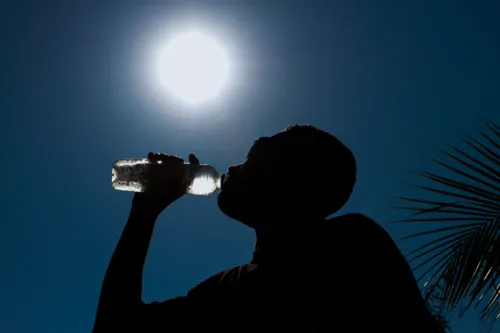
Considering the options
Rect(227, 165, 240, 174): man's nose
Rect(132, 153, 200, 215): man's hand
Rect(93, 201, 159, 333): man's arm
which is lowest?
Rect(93, 201, 159, 333): man's arm

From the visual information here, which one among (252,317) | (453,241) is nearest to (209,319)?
(252,317)

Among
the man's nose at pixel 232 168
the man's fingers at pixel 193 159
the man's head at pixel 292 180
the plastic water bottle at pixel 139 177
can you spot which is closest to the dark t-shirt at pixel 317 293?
the man's head at pixel 292 180

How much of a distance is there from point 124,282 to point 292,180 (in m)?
0.78

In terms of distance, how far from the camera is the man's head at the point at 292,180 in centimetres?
156

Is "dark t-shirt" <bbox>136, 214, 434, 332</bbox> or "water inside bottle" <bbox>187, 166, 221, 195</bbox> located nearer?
"dark t-shirt" <bbox>136, 214, 434, 332</bbox>

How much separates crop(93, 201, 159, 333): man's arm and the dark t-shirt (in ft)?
0.20

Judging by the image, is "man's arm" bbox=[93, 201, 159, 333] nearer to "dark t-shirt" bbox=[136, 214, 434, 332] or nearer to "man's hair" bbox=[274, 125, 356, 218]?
"dark t-shirt" bbox=[136, 214, 434, 332]

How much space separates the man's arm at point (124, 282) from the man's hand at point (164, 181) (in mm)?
175

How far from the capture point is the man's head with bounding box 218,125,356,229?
1.56m

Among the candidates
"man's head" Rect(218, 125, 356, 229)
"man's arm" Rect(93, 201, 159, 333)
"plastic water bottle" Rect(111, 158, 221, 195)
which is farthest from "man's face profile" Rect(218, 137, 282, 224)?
"plastic water bottle" Rect(111, 158, 221, 195)

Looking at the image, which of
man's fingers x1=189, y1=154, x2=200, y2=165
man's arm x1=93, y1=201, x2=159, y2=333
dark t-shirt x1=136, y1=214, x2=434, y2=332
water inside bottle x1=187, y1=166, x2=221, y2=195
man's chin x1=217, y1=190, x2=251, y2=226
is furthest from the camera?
water inside bottle x1=187, y1=166, x2=221, y2=195

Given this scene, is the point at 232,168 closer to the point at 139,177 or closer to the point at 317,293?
the point at 317,293

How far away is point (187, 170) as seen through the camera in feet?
6.77

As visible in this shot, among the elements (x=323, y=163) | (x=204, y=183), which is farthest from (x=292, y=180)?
(x=204, y=183)
